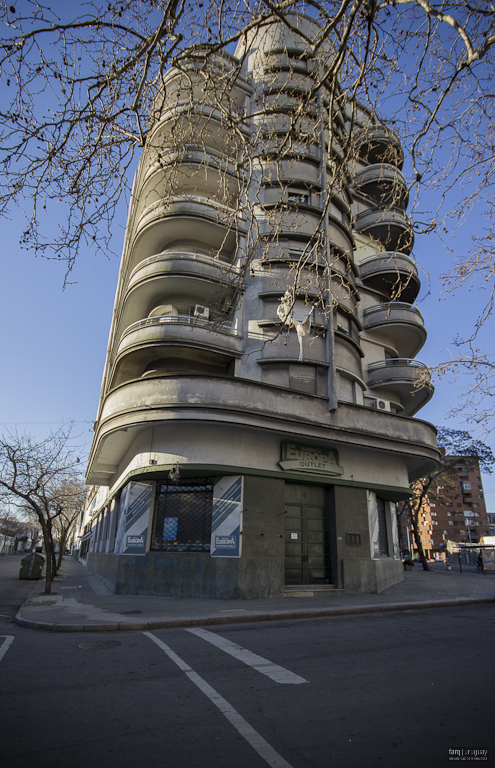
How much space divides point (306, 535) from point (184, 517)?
4416 millimetres

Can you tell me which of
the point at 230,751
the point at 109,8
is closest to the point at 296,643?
the point at 230,751

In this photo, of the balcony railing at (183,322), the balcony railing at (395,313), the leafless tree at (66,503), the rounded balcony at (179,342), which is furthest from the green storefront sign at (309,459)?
the leafless tree at (66,503)

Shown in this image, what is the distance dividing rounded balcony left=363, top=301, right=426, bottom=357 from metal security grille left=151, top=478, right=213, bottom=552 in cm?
1237

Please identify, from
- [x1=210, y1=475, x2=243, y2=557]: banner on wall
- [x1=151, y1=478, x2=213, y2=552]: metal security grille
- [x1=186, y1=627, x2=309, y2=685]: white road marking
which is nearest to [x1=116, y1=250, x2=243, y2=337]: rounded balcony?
[x1=210, y1=475, x2=243, y2=557]: banner on wall

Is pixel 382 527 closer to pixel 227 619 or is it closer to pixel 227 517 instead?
pixel 227 517

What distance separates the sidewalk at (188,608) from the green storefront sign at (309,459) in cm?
412

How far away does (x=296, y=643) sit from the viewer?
7004 mm

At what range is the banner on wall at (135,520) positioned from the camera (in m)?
14.2

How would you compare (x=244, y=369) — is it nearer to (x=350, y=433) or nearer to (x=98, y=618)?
(x=350, y=433)

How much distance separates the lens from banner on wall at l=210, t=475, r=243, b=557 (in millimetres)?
13414

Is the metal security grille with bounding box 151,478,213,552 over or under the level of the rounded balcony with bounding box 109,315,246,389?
under

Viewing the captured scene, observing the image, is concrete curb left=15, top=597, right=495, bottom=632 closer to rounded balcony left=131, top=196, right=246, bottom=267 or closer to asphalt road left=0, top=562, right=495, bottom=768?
asphalt road left=0, top=562, right=495, bottom=768

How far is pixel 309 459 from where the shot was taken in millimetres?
15523

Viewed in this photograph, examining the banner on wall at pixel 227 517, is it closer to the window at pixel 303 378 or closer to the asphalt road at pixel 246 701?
the window at pixel 303 378
